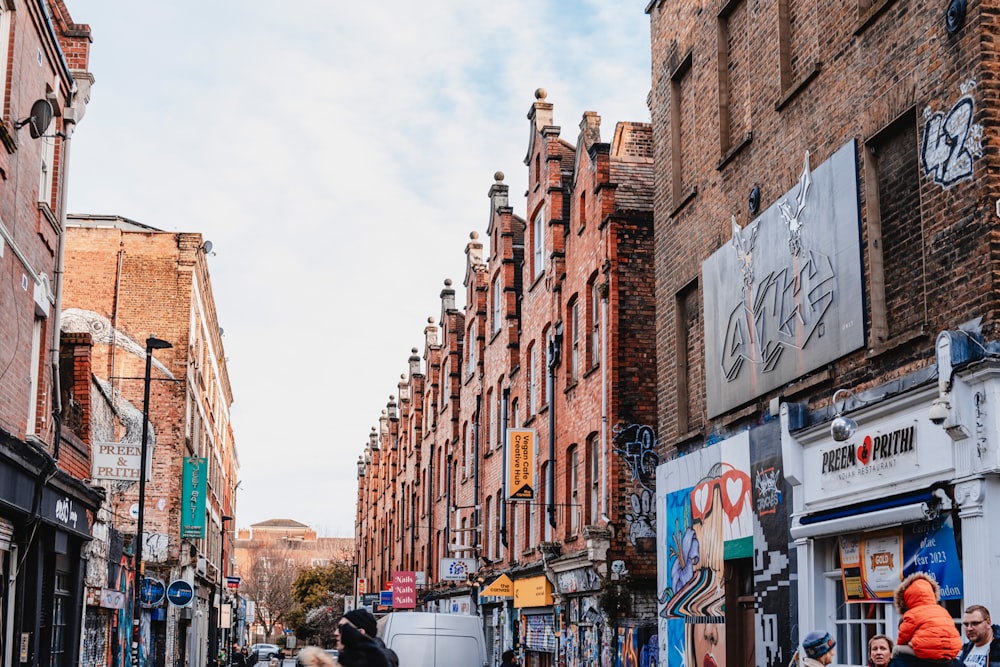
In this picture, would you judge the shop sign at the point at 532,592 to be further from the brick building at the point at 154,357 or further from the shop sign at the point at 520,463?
the brick building at the point at 154,357

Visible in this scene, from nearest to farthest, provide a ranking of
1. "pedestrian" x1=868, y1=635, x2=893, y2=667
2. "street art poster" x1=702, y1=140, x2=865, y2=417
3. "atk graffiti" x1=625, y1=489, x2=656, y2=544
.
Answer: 1. "pedestrian" x1=868, y1=635, x2=893, y2=667
2. "street art poster" x1=702, y1=140, x2=865, y2=417
3. "atk graffiti" x1=625, y1=489, x2=656, y2=544

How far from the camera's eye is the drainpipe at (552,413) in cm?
2759

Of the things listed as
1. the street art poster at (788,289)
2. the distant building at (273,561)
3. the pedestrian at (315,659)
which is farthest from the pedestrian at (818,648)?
the distant building at (273,561)

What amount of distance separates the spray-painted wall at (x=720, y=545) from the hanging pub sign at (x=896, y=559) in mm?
1399

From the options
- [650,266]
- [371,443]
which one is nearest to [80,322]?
[650,266]

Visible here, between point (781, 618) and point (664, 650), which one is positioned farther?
point (664, 650)

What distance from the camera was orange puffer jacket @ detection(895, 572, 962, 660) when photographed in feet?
25.3

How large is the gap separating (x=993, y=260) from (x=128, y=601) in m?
23.1

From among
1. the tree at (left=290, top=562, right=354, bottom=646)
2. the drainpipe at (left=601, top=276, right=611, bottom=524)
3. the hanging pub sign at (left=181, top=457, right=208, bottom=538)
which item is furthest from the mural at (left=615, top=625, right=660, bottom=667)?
the tree at (left=290, top=562, right=354, bottom=646)

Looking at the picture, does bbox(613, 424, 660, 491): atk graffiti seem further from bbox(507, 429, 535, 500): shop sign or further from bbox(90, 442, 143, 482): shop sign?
bbox(90, 442, 143, 482): shop sign

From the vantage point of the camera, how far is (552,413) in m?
28.1

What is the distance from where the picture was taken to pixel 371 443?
8131cm

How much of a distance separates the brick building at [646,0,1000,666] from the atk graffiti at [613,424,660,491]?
12.3ft

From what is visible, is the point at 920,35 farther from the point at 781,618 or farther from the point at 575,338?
the point at 575,338
